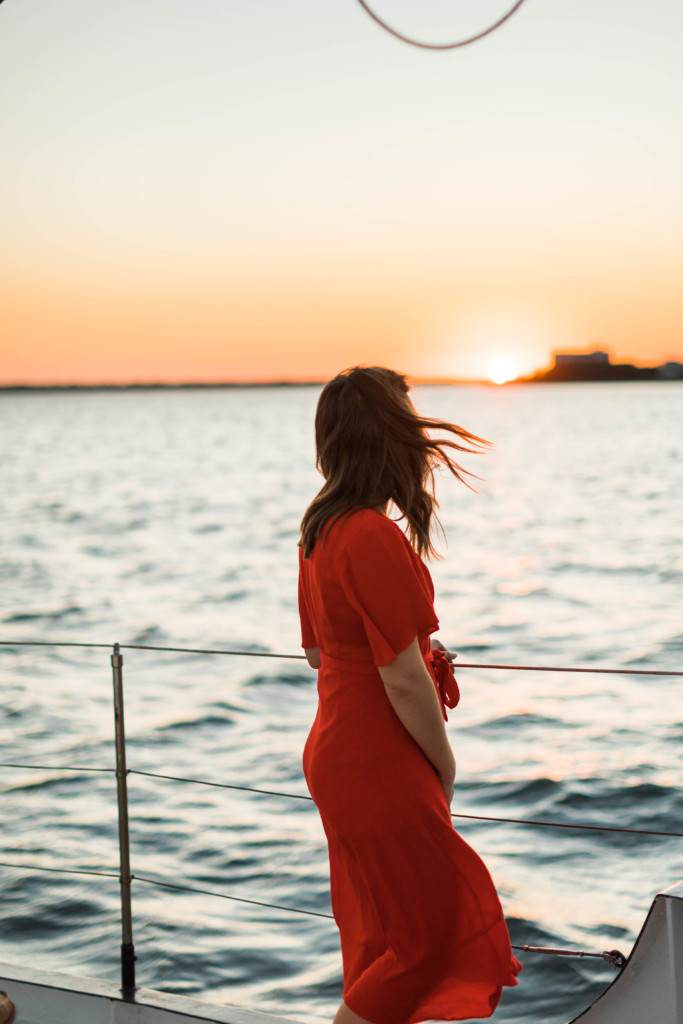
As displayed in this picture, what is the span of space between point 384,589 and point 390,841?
0.43 meters

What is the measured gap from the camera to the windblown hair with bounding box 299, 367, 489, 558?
5.73ft

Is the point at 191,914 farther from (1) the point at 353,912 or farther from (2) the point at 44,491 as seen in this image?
(2) the point at 44,491

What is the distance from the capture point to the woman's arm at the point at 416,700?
A: 1684 mm

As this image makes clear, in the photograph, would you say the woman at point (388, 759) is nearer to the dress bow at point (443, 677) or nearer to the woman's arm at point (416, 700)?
the woman's arm at point (416, 700)

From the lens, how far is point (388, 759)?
5.74ft

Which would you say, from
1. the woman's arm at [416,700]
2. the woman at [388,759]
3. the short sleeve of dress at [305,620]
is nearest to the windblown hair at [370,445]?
the woman at [388,759]

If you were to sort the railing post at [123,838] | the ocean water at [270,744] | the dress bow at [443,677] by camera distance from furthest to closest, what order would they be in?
the ocean water at [270,744]
the railing post at [123,838]
the dress bow at [443,677]

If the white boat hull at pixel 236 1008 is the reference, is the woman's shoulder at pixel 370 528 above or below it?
above

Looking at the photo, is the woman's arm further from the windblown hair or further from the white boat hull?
the white boat hull

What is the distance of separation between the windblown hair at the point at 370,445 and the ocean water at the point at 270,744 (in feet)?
0.52

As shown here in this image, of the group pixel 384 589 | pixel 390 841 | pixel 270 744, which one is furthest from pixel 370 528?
pixel 270 744

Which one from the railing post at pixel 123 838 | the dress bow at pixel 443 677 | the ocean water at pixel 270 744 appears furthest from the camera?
the ocean water at pixel 270 744

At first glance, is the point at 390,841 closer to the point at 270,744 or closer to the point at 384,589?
the point at 384,589

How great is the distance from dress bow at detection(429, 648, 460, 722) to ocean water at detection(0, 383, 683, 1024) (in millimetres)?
240
